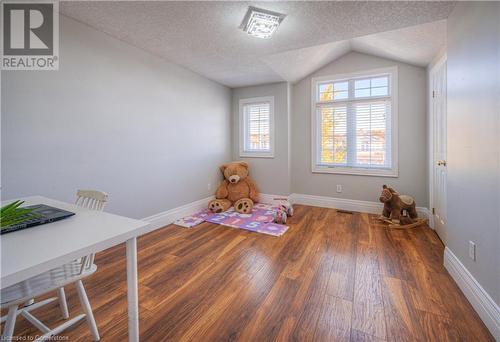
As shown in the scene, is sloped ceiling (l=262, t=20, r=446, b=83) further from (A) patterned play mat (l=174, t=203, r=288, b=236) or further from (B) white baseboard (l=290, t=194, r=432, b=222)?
(A) patterned play mat (l=174, t=203, r=288, b=236)

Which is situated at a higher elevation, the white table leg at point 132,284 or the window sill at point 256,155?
the window sill at point 256,155

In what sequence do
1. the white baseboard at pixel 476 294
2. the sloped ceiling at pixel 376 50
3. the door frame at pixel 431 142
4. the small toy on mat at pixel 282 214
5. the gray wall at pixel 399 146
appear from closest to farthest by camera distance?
the white baseboard at pixel 476 294 → the sloped ceiling at pixel 376 50 → the door frame at pixel 431 142 → the small toy on mat at pixel 282 214 → the gray wall at pixel 399 146

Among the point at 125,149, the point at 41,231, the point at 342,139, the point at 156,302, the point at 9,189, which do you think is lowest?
the point at 156,302

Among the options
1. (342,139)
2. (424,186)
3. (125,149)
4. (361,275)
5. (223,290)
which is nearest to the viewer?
(223,290)

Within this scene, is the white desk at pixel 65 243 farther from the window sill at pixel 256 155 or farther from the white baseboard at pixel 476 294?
the window sill at pixel 256 155

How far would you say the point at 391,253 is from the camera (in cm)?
232

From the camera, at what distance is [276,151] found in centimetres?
425

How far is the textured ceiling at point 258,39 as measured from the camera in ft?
6.35

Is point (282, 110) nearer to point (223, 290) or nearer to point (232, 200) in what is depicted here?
point (232, 200)

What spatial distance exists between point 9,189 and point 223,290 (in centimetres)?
185

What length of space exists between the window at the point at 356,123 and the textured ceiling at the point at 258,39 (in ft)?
1.65

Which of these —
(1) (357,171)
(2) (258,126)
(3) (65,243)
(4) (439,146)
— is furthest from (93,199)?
(1) (357,171)

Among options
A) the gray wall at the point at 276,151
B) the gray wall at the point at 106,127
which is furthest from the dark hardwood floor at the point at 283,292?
the gray wall at the point at 276,151

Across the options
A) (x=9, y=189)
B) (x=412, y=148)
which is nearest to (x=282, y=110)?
(x=412, y=148)
